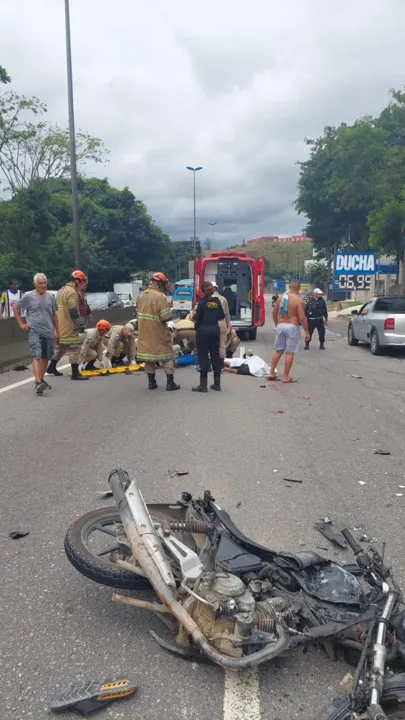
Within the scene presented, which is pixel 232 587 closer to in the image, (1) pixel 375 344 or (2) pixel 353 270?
(1) pixel 375 344

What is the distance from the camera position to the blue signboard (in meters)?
26.1

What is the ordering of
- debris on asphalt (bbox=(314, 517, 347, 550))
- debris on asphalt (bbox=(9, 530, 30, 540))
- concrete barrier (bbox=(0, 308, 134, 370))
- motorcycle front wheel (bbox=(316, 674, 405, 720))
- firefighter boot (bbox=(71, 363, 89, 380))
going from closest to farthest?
motorcycle front wheel (bbox=(316, 674, 405, 720)) → debris on asphalt (bbox=(314, 517, 347, 550)) → debris on asphalt (bbox=(9, 530, 30, 540)) → firefighter boot (bbox=(71, 363, 89, 380)) → concrete barrier (bbox=(0, 308, 134, 370))

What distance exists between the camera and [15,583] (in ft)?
11.0

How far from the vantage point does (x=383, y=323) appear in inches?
588

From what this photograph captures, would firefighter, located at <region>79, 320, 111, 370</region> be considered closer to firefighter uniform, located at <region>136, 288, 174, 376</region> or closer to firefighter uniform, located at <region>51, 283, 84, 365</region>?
firefighter uniform, located at <region>51, 283, 84, 365</region>

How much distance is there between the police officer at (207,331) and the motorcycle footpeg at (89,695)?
6979mm

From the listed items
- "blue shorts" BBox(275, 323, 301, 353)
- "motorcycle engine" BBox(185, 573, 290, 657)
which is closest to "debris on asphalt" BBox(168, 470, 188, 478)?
"motorcycle engine" BBox(185, 573, 290, 657)

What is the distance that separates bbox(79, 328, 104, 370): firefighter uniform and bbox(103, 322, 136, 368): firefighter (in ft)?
0.72

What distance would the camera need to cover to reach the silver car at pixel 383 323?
48.5 ft

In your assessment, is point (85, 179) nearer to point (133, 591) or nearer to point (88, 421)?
point (88, 421)

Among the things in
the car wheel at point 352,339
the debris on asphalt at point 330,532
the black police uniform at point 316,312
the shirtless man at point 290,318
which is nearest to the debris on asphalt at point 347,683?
the debris on asphalt at point 330,532

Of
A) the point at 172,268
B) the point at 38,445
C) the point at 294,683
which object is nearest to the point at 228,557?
the point at 294,683

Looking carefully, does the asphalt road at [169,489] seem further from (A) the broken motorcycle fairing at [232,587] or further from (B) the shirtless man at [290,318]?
(B) the shirtless man at [290,318]

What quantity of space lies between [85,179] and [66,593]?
48036 mm
